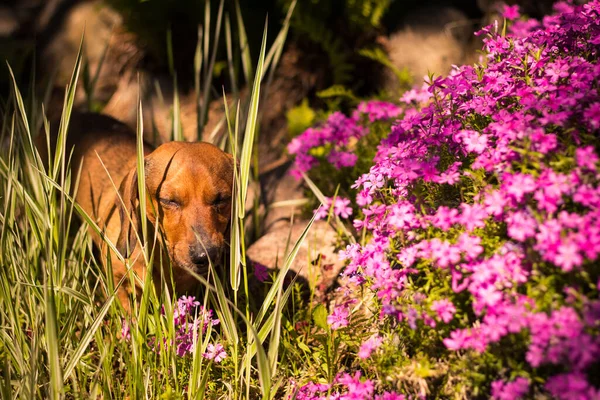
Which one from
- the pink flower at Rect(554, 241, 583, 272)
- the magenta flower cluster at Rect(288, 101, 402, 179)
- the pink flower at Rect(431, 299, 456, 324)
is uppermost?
the magenta flower cluster at Rect(288, 101, 402, 179)

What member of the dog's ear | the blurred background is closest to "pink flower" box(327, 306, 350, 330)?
the dog's ear

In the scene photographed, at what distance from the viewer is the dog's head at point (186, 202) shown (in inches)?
117

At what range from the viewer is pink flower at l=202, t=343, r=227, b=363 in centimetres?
274

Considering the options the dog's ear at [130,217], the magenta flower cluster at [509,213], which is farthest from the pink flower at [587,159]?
the dog's ear at [130,217]

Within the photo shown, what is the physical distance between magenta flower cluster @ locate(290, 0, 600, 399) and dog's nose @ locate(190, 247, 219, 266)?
2.08 ft

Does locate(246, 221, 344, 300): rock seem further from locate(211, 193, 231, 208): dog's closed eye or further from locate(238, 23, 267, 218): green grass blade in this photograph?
locate(238, 23, 267, 218): green grass blade

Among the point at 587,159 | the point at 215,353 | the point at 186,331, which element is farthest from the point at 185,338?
the point at 587,159

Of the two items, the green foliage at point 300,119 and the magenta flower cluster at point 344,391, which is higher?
the green foliage at point 300,119

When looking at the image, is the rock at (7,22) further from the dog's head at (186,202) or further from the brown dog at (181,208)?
the dog's head at (186,202)

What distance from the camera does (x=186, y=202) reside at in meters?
3.08

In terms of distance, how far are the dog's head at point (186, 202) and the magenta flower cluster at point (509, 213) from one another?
0.72 meters

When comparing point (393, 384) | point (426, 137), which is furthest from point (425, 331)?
point (426, 137)

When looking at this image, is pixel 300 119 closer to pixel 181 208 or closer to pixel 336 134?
pixel 336 134

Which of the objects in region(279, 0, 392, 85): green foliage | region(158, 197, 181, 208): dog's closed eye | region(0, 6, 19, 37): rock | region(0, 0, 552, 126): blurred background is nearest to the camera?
region(158, 197, 181, 208): dog's closed eye
